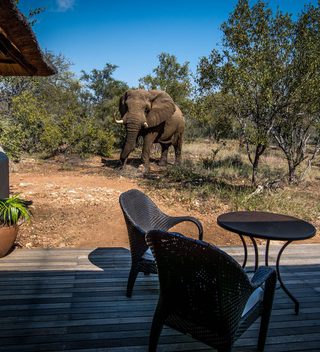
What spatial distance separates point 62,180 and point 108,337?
710 cm

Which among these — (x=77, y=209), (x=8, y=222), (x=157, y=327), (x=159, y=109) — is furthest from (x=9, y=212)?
(x=159, y=109)

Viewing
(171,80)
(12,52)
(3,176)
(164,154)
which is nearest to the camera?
(12,52)

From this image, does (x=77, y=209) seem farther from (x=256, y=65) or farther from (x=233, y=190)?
(x=256, y=65)

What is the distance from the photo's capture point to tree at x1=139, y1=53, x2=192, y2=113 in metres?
17.2

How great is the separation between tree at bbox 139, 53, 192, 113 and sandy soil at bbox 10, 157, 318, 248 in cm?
780

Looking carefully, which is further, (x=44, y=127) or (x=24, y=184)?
(x=44, y=127)

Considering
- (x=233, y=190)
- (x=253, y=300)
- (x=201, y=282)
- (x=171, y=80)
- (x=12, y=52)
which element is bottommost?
(x=233, y=190)

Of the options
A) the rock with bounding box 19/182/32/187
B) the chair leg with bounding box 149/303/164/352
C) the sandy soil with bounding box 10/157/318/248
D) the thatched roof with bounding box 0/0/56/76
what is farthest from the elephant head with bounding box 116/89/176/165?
the chair leg with bounding box 149/303/164/352

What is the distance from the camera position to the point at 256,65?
6.82 m

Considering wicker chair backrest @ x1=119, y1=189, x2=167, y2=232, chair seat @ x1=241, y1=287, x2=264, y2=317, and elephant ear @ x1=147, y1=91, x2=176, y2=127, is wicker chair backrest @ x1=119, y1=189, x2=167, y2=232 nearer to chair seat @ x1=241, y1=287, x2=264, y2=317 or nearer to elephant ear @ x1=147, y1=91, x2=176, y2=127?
chair seat @ x1=241, y1=287, x2=264, y2=317

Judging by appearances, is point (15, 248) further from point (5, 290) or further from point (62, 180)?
point (62, 180)

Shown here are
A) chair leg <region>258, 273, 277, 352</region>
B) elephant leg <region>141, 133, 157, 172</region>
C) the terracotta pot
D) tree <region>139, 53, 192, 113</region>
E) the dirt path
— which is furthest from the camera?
tree <region>139, 53, 192, 113</region>

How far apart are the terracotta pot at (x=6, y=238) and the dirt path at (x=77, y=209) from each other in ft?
3.32

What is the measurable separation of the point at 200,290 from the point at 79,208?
5142 mm
